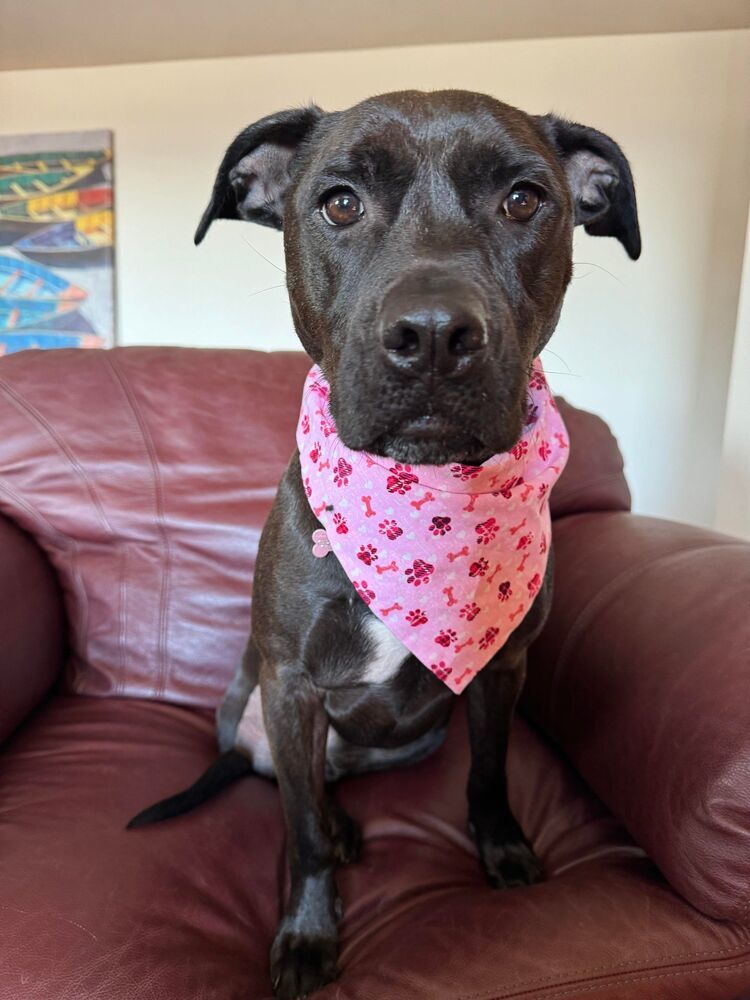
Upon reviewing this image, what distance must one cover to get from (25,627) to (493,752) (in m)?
0.96

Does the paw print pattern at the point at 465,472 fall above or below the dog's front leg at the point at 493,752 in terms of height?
above

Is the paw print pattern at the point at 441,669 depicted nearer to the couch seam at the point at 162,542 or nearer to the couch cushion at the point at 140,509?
the couch cushion at the point at 140,509

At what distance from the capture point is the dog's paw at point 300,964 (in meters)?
0.98

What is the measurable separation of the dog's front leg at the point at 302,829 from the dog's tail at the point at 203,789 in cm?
20

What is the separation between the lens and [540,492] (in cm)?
116

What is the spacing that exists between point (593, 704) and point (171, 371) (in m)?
1.22

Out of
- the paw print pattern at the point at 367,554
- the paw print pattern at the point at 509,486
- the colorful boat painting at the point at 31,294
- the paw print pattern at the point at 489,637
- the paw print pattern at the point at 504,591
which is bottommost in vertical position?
the paw print pattern at the point at 489,637

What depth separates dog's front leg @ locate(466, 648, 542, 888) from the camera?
1.22 meters

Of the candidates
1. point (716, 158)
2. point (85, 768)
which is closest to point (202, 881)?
point (85, 768)

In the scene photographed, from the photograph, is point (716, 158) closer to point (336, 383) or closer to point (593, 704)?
point (593, 704)

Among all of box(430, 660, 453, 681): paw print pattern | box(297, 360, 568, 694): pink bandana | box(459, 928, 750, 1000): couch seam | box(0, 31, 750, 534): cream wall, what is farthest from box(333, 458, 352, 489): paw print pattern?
box(0, 31, 750, 534): cream wall

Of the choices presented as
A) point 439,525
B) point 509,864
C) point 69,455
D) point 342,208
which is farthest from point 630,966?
point 69,455

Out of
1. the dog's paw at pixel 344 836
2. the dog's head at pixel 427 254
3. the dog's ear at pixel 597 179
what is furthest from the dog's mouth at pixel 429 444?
the dog's paw at pixel 344 836

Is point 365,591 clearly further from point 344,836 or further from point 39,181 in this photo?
point 39,181
